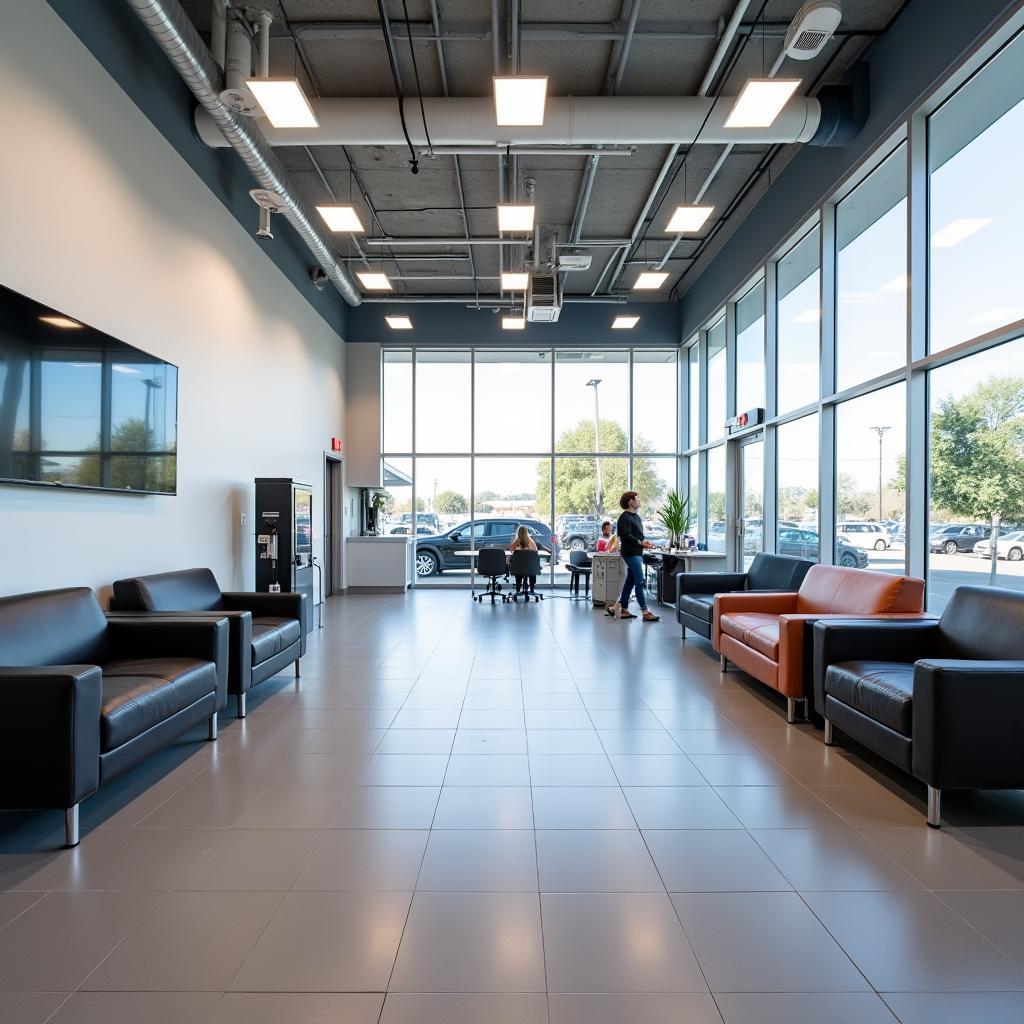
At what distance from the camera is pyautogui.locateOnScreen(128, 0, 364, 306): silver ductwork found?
13.1 ft

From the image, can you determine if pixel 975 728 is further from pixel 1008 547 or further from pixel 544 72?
pixel 544 72

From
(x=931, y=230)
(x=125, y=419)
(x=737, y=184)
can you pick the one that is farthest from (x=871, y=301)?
(x=125, y=419)

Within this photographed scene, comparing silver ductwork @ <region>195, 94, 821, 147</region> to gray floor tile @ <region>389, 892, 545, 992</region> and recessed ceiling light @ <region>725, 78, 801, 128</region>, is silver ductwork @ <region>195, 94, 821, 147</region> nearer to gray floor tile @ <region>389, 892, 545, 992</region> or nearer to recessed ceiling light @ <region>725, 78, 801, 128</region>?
recessed ceiling light @ <region>725, 78, 801, 128</region>

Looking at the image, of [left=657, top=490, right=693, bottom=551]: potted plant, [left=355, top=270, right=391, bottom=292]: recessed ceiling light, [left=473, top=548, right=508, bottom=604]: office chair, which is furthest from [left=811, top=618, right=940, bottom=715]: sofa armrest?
[left=355, top=270, right=391, bottom=292]: recessed ceiling light

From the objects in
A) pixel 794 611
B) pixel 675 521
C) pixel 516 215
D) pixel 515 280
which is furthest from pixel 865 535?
pixel 515 280

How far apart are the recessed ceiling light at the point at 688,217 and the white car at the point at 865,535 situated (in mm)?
3120

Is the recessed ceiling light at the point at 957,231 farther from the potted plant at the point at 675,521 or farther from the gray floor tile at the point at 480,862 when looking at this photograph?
the potted plant at the point at 675,521

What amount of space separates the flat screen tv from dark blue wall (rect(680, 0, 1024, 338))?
560 cm

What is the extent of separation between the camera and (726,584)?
6.62 metres

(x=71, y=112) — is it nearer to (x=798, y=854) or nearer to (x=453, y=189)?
(x=453, y=189)

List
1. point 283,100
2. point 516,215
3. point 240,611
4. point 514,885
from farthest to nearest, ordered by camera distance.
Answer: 1. point 516,215
2. point 240,611
3. point 283,100
4. point 514,885

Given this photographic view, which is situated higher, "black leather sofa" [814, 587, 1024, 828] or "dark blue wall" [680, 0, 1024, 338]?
"dark blue wall" [680, 0, 1024, 338]

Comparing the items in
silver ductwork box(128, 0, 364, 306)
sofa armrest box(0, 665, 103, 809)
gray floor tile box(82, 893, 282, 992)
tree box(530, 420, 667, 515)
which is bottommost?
gray floor tile box(82, 893, 282, 992)

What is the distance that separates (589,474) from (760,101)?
7417 mm
